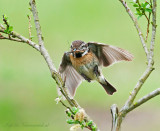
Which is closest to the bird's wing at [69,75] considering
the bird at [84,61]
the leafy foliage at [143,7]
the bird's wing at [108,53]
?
the bird at [84,61]

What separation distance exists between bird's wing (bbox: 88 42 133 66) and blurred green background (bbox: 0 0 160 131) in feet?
12.3

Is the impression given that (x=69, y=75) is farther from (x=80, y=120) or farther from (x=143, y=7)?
(x=80, y=120)

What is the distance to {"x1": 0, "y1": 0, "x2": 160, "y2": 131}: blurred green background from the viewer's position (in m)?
10.1

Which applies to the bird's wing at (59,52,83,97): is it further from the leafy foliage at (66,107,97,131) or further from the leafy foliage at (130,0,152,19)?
the leafy foliage at (66,107,97,131)

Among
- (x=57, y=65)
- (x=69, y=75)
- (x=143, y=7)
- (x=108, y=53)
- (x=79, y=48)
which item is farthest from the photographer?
(x=57, y=65)

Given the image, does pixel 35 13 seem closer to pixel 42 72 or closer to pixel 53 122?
pixel 53 122

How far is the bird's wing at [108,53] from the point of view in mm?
4987

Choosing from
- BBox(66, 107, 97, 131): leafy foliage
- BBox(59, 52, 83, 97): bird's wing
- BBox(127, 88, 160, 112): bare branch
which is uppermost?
BBox(59, 52, 83, 97): bird's wing

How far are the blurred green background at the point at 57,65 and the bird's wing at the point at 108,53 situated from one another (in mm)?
3760

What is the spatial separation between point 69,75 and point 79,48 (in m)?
0.43

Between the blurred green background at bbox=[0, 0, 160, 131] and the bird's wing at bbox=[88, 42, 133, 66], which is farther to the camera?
the blurred green background at bbox=[0, 0, 160, 131]

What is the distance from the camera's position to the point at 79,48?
19.0ft

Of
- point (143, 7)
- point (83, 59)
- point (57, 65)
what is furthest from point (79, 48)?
point (57, 65)

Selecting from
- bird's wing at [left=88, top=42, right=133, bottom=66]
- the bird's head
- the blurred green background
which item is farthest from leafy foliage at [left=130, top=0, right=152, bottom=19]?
the blurred green background
